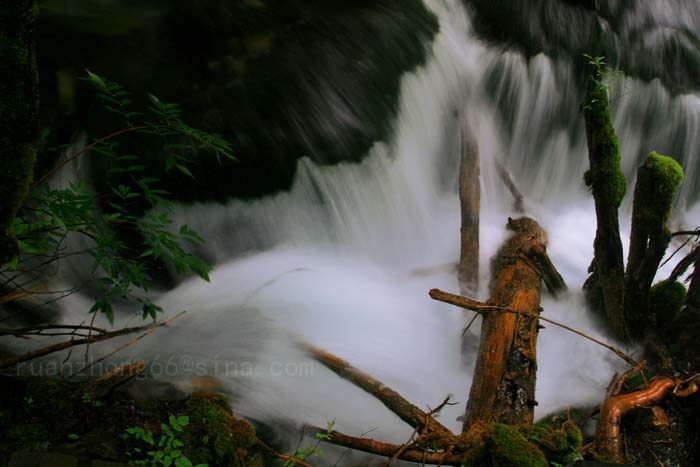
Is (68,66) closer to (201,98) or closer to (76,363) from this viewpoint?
(201,98)

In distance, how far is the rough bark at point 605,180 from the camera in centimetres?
400

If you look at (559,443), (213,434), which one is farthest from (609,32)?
(213,434)

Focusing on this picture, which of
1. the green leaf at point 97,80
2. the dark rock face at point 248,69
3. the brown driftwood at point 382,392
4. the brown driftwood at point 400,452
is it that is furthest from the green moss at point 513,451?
the dark rock face at point 248,69

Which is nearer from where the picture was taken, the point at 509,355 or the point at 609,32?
the point at 509,355

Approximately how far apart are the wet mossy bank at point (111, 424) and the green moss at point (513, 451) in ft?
3.30

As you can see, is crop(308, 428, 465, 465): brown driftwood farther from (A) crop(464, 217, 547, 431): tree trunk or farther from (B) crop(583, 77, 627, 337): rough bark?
(B) crop(583, 77, 627, 337): rough bark

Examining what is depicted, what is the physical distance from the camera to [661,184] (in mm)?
3916

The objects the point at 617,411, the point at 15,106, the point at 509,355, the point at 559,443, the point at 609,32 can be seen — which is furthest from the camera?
the point at 609,32

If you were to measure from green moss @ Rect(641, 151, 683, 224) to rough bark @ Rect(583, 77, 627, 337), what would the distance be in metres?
0.19

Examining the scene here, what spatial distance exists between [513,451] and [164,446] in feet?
4.46

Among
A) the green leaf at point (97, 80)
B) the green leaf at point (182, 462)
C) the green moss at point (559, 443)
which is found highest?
the green leaf at point (97, 80)

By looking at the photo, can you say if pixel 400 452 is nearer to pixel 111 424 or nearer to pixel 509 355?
pixel 509 355

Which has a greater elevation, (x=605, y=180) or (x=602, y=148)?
(x=602, y=148)

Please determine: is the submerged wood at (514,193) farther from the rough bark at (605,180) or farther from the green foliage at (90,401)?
the green foliage at (90,401)
